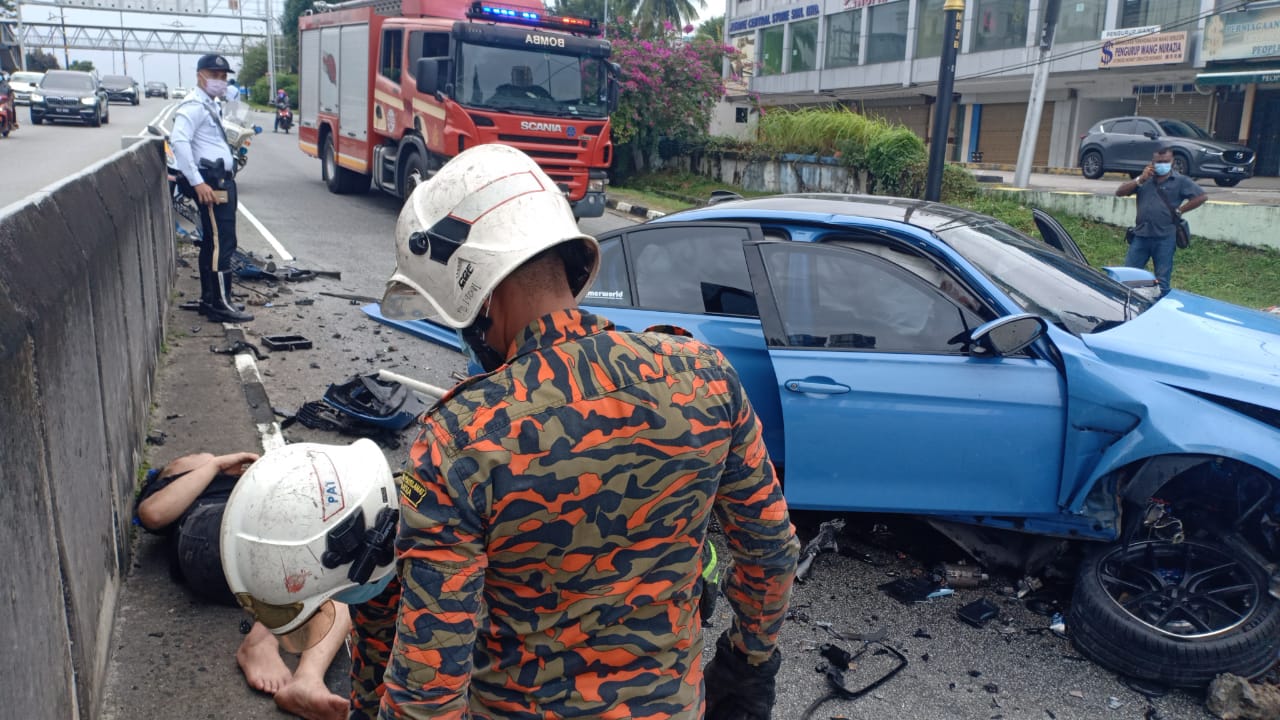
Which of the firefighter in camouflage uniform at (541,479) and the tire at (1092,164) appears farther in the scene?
the tire at (1092,164)

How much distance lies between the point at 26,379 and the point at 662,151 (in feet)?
67.7

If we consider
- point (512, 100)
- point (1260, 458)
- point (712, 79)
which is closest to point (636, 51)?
point (712, 79)

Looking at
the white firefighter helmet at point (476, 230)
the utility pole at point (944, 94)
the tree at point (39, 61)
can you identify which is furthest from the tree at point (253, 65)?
the white firefighter helmet at point (476, 230)

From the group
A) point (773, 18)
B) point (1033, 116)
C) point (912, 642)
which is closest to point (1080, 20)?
point (1033, 116)

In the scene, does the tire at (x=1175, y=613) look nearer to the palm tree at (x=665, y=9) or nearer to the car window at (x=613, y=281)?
the car window at (x=613, y=281)

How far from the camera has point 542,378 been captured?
53.7 inches

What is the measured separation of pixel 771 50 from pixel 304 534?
1899 inches

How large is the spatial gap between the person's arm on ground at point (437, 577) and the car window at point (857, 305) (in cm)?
290

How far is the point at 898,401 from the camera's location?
3.84 m

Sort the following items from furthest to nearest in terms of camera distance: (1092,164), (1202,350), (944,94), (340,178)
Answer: (1092,164) < (340,178) < (944,94) < (1202,350)

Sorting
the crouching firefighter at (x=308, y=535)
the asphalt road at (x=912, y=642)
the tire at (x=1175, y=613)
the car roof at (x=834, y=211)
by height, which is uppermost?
the car roof at (x=834, y=211)

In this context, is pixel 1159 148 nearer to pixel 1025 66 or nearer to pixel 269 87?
pixel 1025 66

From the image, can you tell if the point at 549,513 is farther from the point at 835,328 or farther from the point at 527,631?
the point at 835,328

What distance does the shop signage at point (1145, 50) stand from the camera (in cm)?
2762
